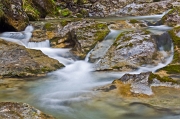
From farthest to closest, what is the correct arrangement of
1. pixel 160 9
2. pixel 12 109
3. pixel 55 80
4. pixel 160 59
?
pixel 160 9
pixel 160 59
pixel 55 80
pixel 12 109

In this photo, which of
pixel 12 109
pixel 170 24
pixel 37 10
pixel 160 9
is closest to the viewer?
pixel 12 109

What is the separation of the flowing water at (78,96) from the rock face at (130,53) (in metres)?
0.29

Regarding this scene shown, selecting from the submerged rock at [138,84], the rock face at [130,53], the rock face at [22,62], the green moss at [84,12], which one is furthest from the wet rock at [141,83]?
the green moss at [84,12]

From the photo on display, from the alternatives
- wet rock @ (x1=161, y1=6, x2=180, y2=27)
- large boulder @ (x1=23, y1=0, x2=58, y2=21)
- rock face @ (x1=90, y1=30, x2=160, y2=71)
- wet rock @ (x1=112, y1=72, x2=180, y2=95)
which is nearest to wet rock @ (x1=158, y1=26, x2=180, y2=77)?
rock face @ (x1=90, y1=30, x2=160, y2=71)

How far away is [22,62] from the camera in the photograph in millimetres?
7211

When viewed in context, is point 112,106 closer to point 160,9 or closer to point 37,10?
point 37,10

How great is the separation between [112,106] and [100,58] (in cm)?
320

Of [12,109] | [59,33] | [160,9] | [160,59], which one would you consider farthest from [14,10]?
[160,9]

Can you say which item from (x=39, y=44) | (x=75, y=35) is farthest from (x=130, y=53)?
(x=39, y=44)

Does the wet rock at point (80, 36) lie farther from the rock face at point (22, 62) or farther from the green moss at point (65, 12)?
the green moss at point (65, 12)

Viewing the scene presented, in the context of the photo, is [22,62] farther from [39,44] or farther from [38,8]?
[38,8]

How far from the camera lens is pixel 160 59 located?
775 cm

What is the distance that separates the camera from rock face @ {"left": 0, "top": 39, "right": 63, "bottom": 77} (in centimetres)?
682

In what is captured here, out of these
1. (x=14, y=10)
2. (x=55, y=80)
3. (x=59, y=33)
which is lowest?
(x=55, y=80)
